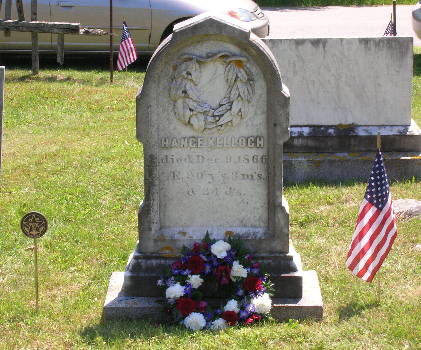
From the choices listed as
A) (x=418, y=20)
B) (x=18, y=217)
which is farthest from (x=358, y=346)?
(x=418, y=20)

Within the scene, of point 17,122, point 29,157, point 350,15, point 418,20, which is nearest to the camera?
point 29,157

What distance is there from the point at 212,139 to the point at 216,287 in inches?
41.5

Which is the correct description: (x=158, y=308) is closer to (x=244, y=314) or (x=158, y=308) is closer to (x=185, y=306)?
(x=185, y=306)

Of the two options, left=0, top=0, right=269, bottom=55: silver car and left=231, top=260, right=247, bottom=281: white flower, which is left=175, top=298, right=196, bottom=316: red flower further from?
left=0, top=0, right=269, bottom=55: silver car

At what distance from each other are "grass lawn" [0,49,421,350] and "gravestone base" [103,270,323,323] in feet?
0.36

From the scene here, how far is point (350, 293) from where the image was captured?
7184mm

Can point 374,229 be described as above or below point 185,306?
above

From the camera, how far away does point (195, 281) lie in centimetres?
667

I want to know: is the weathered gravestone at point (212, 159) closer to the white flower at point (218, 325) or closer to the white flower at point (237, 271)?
the white flower at point (237, 271)

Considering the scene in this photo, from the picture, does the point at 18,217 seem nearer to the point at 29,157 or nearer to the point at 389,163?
the point at 29,157

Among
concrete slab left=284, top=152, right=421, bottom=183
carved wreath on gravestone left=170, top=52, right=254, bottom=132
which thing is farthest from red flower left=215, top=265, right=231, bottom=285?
concrete slab left=284, top=152, right=421, bottom=183

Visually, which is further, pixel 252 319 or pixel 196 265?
pixel 196 265

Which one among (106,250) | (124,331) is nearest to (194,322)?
(124,331)

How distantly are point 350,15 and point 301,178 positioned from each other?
15126mm
